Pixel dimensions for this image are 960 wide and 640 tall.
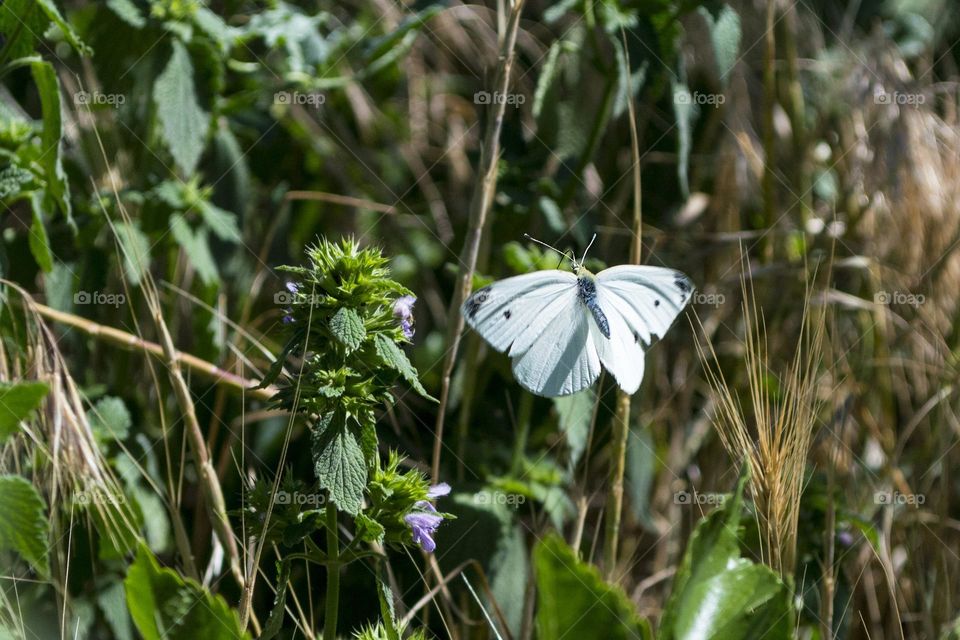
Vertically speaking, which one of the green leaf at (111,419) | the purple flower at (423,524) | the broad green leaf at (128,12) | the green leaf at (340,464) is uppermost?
the broad green leaf at (128,12)

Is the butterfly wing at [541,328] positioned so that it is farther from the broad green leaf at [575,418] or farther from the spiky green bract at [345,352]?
the broad green leaf at [575,418]

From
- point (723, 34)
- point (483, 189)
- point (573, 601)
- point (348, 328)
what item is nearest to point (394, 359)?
point (348, 328)

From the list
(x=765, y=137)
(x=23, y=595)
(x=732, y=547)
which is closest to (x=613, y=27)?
(x=765, y=137)

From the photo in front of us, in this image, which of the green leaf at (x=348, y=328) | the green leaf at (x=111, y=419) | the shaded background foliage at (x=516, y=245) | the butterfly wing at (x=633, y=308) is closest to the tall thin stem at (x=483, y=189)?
the shaded background foliage at (x=516, y=245)

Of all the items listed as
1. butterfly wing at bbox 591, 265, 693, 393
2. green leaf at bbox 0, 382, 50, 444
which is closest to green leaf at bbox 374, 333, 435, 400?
butterfly wing at bbox 591, 265, 693, 393

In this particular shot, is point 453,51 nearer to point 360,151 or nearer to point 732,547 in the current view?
point 360,151

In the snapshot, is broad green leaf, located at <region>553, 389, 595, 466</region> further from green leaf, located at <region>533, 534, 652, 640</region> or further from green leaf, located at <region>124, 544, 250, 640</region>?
green leaf, located at <region>124, 544, 250, 640</region>

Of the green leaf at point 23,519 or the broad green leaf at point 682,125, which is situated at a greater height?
the broad green leaf at point 682,125
